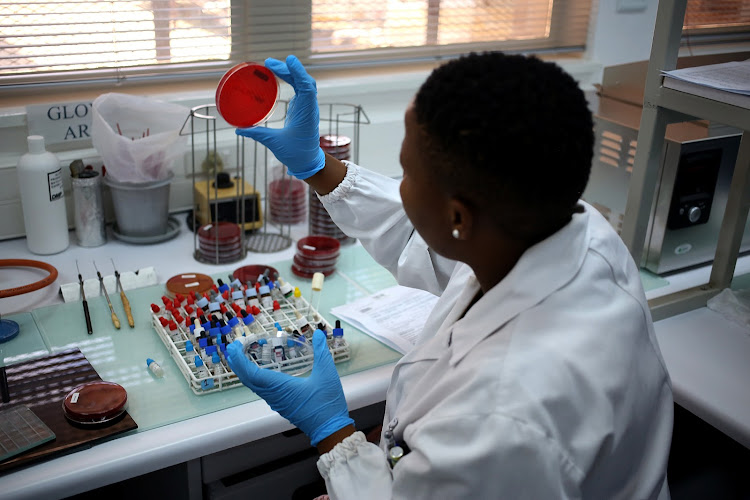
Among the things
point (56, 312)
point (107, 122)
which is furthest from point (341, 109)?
point (56, 312)

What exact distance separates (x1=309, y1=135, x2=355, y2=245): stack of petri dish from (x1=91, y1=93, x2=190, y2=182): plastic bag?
35cm

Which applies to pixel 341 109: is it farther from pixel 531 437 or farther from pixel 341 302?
pixel 531 437

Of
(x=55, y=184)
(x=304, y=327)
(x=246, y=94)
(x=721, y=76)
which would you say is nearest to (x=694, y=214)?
(x=721, y=76)

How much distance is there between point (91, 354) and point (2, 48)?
2.90 feet

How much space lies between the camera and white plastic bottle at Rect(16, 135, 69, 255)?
165cm

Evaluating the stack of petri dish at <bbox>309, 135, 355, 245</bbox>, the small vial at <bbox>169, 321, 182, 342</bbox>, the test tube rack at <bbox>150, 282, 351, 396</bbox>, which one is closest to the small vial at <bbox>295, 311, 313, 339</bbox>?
the test tube rack at <bbox>150, 282, 351, 396</bbox>

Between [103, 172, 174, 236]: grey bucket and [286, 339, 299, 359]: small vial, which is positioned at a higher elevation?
[103, 172, 174, 236]: grey bucket

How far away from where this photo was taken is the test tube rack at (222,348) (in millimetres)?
1266

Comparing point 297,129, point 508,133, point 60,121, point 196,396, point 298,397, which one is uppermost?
point 508,133

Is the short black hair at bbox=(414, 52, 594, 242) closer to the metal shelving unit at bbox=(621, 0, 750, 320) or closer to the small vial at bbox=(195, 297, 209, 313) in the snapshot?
the metal shelving unit at bbox=(621, 0, 750, 320)

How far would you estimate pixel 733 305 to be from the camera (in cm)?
166

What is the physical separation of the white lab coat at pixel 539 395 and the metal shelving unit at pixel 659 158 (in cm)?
45

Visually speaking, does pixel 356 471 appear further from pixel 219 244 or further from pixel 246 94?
A: pixel 219 244

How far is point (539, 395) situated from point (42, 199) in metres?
1.33
